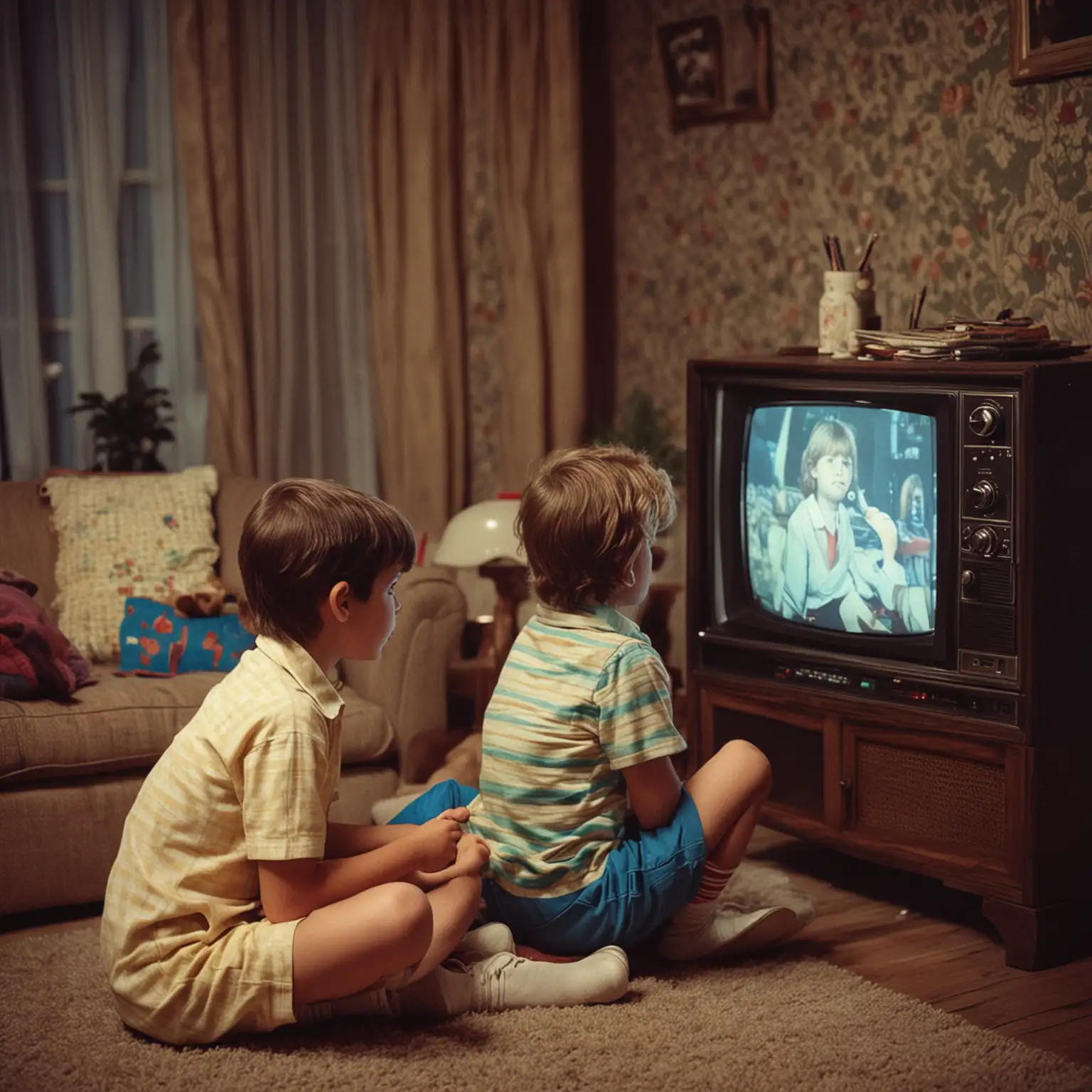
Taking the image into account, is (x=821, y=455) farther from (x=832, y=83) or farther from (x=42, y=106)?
(x=42, y=106)

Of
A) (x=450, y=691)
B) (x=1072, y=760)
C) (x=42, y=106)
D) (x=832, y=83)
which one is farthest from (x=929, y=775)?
(x=42, y=106)

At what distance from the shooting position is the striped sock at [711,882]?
243 cm

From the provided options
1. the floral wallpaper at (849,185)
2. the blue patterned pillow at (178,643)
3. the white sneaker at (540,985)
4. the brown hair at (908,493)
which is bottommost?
the white sneaker at (540,985)

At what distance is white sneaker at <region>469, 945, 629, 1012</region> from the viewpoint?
7.53 ft

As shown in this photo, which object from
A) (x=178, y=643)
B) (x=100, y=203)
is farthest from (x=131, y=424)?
(x=178, y=643)

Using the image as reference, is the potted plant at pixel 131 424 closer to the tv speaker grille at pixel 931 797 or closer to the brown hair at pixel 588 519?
the brown hair at pixel 588 519

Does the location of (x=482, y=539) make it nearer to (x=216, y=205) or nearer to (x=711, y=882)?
(x=711, y=882)

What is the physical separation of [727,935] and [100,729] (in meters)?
1.23

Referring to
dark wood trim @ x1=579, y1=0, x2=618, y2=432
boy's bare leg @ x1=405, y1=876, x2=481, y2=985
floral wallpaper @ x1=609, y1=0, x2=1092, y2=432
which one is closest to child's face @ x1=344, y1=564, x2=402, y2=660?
boy's bare leg @ x1=405, y1=876, x2=481, y2=985

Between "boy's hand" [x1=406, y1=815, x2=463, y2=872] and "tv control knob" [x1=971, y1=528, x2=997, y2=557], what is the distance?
3.23ft

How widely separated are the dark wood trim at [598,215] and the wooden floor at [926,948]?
1.76 metres

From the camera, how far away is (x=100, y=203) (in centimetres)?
397

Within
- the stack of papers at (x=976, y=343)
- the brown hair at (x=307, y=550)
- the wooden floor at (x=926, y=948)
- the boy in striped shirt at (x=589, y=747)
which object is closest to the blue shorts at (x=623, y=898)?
the boy in striped shirt at (x=589, y=747)

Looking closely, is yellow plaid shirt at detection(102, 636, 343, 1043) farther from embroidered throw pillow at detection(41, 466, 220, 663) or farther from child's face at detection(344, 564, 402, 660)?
embroidered throw pillow at detection(41, 466, 220, 663)
